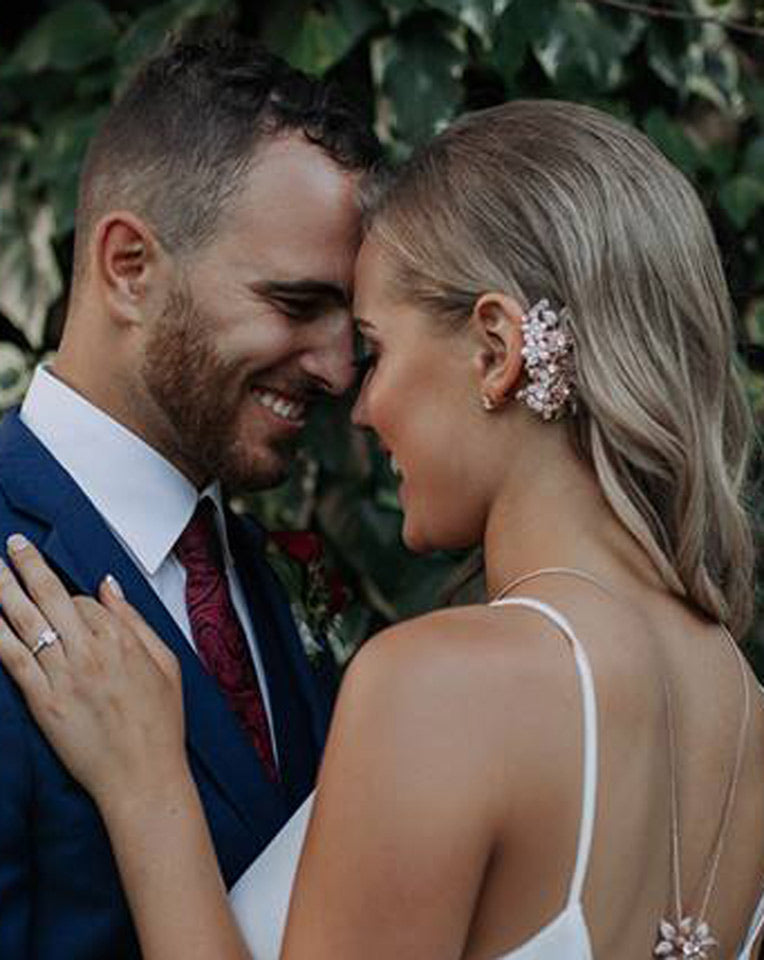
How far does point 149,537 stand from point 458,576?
398 millimetres

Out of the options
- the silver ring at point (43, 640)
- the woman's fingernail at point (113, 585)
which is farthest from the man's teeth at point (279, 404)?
the silver ring at point (43, 640)

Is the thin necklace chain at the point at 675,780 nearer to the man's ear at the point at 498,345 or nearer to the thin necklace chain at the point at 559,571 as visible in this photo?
the thin necklace chain at the point at 559,571

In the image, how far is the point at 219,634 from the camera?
2.72m

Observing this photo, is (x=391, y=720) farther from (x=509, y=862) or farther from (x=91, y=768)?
(x=91, y=768)

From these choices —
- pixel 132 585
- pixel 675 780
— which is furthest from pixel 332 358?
pixel 675 780

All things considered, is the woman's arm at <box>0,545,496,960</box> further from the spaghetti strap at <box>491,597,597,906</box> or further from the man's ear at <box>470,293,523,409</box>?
the man's ear at <box>470,293,523,409</box>

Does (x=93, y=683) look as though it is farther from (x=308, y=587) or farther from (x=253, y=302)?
(x=308, y=587)

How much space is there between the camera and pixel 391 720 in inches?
80.3

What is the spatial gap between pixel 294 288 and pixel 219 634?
17.5 inches

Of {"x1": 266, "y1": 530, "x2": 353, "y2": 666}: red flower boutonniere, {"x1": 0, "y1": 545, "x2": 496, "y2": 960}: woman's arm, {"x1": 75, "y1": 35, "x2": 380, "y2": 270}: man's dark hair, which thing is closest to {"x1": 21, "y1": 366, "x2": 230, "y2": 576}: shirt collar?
{"x1": 75, "y1": 35, "x2": 380, "y2": 270}: man's dark hair

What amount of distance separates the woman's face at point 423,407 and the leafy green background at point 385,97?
116cm

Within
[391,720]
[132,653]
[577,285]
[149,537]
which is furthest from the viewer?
[149,537]

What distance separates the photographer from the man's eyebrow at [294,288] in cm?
270

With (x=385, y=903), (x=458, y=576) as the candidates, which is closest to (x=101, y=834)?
(x=385, y=903)
